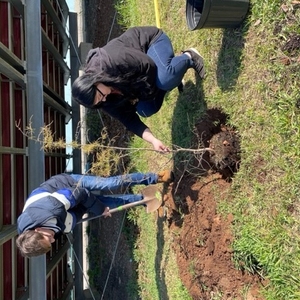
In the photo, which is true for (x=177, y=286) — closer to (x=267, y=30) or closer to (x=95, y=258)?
(x=267, y=30)

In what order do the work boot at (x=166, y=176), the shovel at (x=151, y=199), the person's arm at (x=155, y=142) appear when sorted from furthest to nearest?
the shovel at (x=151, y=199)
the work boot at (x=166, y=176)
the person's arm at (x=155, y=142)

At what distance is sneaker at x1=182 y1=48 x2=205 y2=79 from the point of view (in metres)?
3.23

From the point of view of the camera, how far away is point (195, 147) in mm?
3420

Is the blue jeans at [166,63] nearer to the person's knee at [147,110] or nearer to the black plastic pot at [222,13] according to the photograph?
the black plastic pot at [222,13]

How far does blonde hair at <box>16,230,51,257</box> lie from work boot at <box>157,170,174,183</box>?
1.43m

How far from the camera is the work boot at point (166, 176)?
3.80m

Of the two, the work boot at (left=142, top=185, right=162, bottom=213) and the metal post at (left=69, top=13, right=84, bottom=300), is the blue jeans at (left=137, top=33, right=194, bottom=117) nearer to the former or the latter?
the work boot at (left=142, top=185, right=162, bottom=213)

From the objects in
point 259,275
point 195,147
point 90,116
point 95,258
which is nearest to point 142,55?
point 195,147

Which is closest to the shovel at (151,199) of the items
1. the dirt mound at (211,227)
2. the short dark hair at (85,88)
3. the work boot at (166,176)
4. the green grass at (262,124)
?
the work boot at (166,176)

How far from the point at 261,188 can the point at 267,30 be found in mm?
1071

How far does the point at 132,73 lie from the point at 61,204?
1140 mm

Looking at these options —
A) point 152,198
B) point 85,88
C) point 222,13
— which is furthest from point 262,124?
point 152,198

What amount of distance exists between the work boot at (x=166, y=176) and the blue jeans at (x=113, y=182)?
0.14ft

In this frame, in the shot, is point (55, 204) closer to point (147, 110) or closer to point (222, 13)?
point (147, 110)
